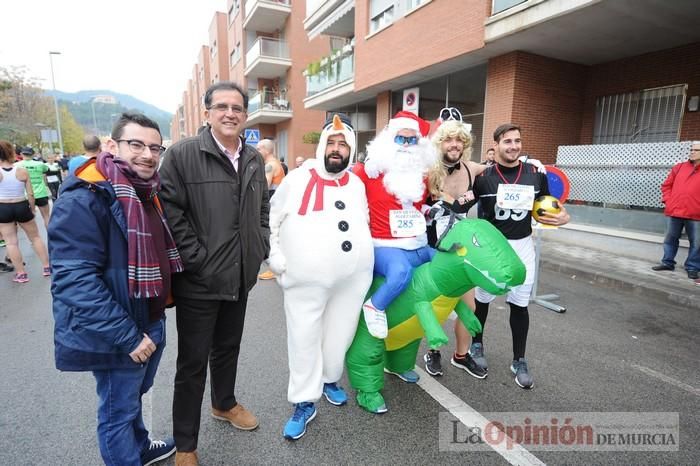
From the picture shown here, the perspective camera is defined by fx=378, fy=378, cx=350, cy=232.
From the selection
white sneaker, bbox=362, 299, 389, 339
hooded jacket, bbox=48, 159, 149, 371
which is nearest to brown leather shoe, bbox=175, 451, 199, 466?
hooded jacket, bbox=48, 159, 149, 371

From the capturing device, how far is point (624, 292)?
5559 millimetres

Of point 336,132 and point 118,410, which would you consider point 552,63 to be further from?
point 118,410

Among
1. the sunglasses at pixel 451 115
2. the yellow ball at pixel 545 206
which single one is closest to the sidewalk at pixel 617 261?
the yellow ball at pixel 545 206

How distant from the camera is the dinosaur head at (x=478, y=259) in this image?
210 centimetres

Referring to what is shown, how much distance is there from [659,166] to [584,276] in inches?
105

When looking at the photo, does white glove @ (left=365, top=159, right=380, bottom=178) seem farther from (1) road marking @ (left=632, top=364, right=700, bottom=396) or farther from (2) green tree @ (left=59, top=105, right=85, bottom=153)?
(2) green tree @ (left=59, top=105, right=85, bottom=153)

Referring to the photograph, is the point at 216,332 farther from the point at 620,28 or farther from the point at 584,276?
the point at 620,28

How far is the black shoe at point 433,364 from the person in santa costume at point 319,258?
40.1 inches

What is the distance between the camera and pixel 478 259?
2174 mm

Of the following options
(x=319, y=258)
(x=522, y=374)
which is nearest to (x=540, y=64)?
(x=522, y=374)

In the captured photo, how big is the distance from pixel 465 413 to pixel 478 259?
1.26 m

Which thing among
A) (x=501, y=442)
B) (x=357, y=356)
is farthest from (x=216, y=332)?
(x=501, y=442)

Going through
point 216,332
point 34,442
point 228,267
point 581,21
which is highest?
point 581,21

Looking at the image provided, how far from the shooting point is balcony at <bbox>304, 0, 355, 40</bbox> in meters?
14.3
